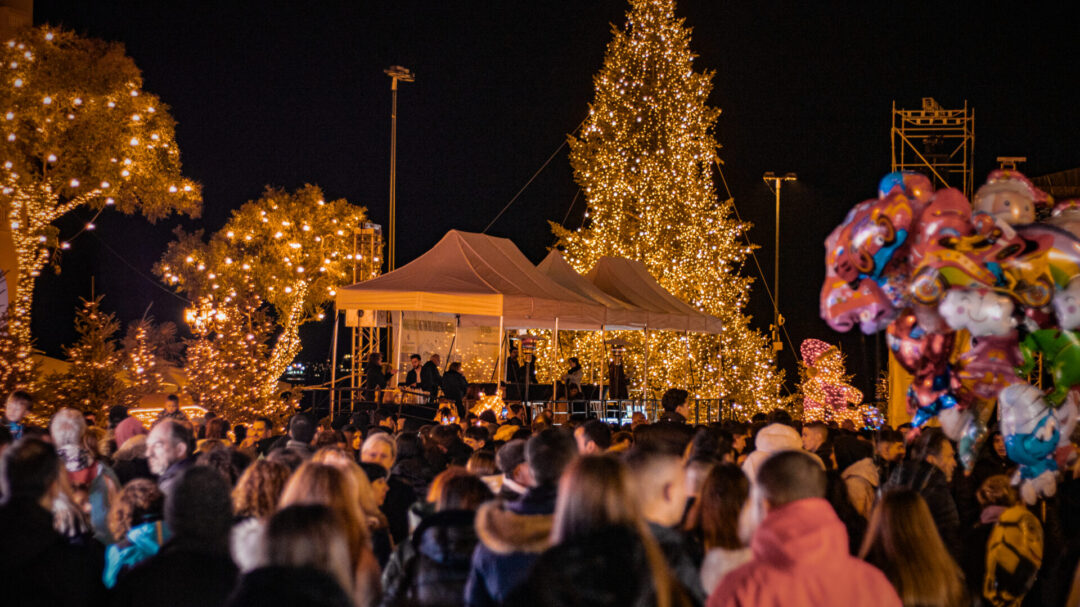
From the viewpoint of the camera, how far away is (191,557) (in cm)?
376

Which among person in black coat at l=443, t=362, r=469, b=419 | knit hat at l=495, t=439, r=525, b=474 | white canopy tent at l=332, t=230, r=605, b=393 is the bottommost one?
knit hat at l=495, t=439, r=525, b=474

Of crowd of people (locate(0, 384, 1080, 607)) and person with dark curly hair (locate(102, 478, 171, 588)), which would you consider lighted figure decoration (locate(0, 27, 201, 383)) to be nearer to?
crowd of people (locate(0, 384, 1080, 607))

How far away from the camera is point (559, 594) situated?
3.14 m

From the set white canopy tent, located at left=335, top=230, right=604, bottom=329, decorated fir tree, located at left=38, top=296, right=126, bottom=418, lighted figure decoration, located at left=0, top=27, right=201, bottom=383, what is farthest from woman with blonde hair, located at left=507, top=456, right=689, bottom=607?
lighted figure decoration, located at left=0, top=27, right=201, bottom=383

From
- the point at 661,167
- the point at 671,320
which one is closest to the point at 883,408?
the point at 661,167

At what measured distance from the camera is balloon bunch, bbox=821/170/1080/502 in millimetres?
7637

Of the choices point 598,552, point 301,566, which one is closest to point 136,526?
point 301,566

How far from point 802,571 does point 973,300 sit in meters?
5.01

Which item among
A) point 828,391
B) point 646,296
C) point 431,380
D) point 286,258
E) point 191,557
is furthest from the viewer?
point 286,258

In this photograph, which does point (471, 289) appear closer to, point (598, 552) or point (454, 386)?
point (454, 386)

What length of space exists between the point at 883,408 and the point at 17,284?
21317mm

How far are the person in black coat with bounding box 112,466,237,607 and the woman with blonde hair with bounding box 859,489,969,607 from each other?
8.92 feet

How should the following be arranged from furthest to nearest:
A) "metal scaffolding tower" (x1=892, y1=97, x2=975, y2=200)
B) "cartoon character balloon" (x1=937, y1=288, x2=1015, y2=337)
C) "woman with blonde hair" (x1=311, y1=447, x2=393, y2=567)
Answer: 1. "metal scaffolding tower" (x1=892, y1=97, x2=975, y2=200)
2. "cartoon character balloon" (x1=937, y1=288, x2=1015, y2=337)
3. "woman with blonde hair" (x1=311, y1=447, x2=393, y2=567)

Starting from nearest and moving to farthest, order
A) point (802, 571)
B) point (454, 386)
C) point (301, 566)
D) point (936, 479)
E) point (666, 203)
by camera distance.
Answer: point (301, 566), point (802, 571), point (936, 479), point (454, 386), point (666, 203)
